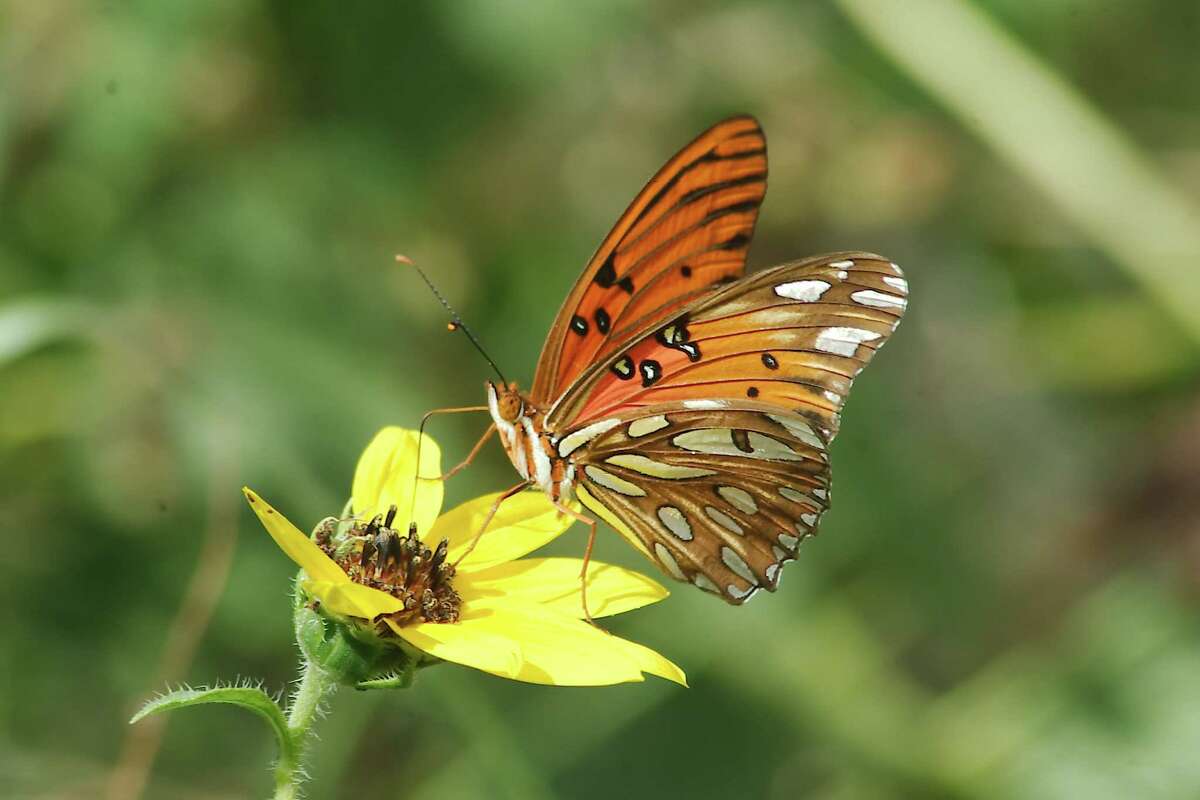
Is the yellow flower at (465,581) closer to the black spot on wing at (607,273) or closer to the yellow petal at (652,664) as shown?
the yellow petal at (652,664)

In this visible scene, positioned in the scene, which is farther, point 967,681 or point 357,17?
point 967,681

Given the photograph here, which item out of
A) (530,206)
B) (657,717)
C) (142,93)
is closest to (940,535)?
(657,717)

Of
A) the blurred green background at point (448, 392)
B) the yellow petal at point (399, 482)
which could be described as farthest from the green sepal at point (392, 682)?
the blurred green background at point (448, 392)

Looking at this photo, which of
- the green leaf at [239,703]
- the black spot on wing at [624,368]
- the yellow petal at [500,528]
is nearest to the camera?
the green leaf at [239,703]

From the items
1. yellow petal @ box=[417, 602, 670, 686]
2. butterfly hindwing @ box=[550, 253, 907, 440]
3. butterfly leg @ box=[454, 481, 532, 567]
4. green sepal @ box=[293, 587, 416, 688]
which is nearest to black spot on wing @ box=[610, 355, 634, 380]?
butterfly hindwing @ box=[550, 253, 907, 440]

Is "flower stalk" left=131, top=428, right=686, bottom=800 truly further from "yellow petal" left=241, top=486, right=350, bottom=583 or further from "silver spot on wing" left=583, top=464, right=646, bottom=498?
"silver spot on wing" left=583, top=464, right=646, bottom=498

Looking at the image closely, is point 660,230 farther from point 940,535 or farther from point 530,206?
point 940,535

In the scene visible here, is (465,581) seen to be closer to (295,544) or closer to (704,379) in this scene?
(295,544)
